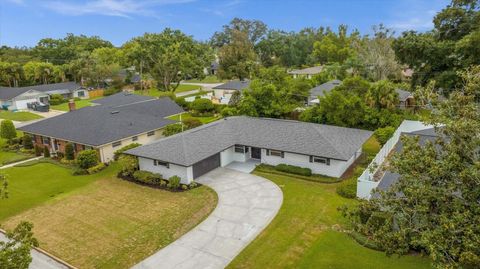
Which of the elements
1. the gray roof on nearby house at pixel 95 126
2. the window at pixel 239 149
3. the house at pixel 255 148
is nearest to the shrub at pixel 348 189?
the house at pixel 255 148

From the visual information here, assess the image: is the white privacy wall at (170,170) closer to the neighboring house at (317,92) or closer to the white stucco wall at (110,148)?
the white stucco wall at (110,148)

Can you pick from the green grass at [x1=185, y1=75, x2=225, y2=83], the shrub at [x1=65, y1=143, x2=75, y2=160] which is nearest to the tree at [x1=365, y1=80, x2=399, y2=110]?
the shrub at [x1=65, y1=143, x2=75, y2=160]

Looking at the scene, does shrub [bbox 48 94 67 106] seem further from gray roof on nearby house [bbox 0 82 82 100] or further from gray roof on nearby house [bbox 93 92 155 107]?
gray roof on nearby house [bbox 93 92 155 107]

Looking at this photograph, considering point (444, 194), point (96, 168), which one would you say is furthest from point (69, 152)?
point (444, 194)

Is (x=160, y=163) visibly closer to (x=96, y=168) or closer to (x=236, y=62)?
(x=96, y=168)

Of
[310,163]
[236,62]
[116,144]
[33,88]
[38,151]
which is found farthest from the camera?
[236,62]
